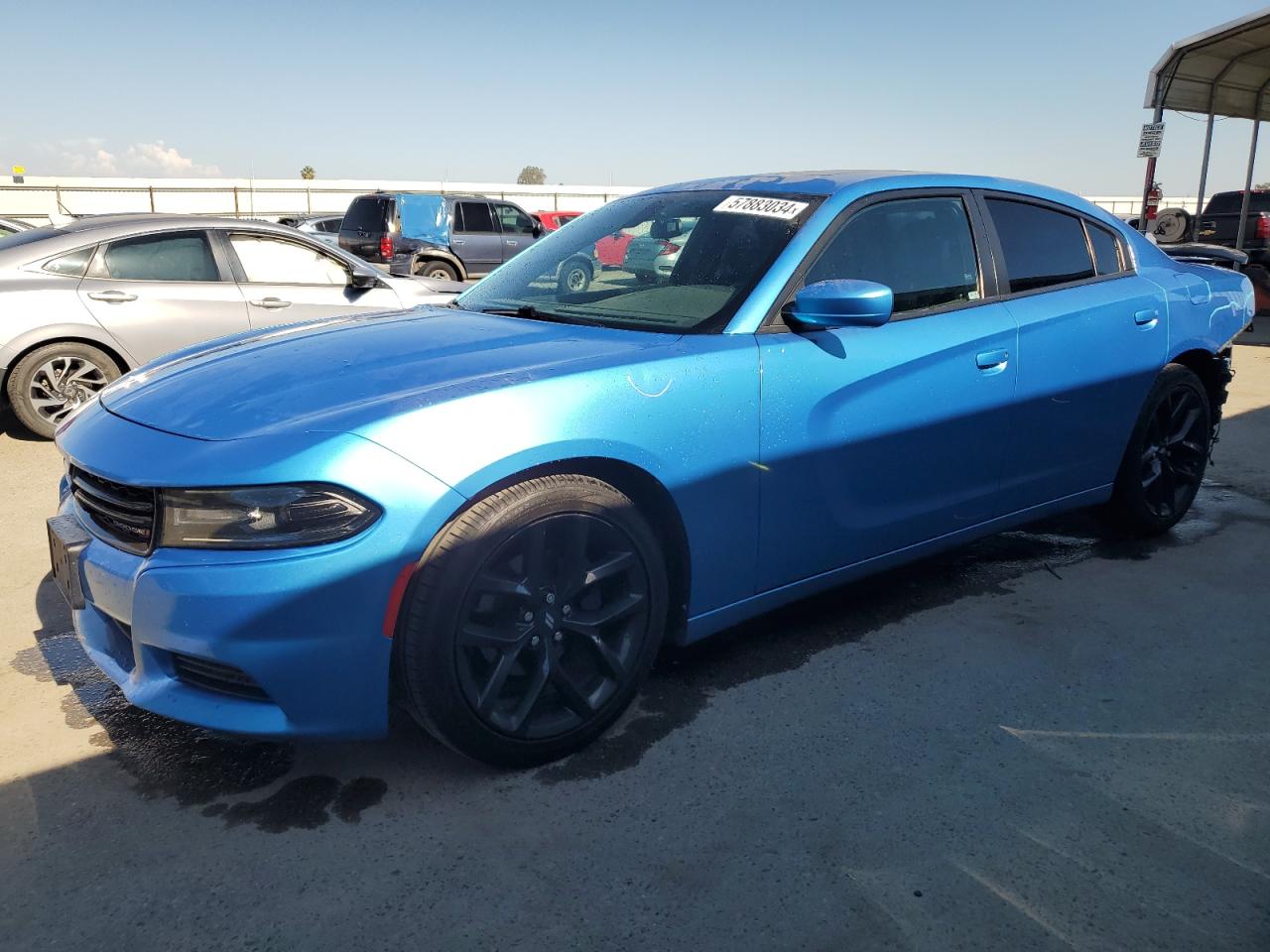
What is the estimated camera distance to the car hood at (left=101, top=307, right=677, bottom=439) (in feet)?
7.66

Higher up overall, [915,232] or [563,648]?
[915,232]

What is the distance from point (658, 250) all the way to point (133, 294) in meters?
4.36

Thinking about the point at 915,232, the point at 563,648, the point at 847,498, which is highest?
the point at 915,232

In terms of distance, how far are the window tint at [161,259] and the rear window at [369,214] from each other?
9629 mm

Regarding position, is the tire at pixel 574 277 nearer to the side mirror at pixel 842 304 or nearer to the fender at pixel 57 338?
the side mirror at pixel 842 304

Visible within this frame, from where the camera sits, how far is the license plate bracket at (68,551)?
8.00 ft

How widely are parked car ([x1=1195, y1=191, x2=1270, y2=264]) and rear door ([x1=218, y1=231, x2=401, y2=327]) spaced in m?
12.5

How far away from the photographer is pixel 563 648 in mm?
2594

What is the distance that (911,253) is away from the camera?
10.9ft

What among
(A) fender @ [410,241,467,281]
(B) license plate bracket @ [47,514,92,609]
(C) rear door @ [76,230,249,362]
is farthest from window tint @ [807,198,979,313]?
(A) fender @ [410,241,467,281]

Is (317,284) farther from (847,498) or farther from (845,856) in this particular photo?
(845,856)

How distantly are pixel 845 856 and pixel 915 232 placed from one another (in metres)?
2.10

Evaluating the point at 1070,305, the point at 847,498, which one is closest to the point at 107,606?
A: the point at 847,498

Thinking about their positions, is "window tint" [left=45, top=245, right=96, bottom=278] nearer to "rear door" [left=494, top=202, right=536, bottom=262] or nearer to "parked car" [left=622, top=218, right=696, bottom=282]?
"parked car" [left=622, top=218, right=696, bottom=282]
